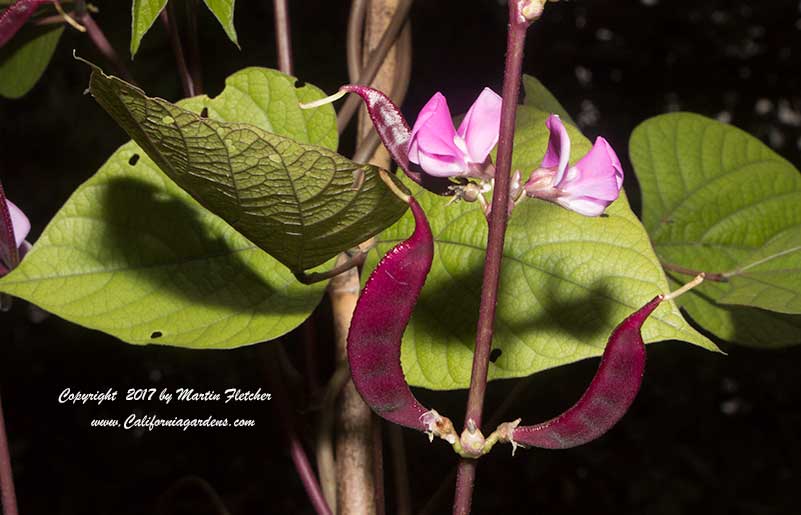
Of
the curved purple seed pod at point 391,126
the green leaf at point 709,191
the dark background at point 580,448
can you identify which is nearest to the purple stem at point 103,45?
the curved purple seed pod at point 391,126

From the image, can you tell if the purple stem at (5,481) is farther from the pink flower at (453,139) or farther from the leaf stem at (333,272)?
the pink flower at (453,139)

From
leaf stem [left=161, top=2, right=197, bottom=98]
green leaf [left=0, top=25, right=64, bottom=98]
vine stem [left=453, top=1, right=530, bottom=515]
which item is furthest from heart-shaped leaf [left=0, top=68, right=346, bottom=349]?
green leaf [left=0, top=25, right=64, bottom=98]

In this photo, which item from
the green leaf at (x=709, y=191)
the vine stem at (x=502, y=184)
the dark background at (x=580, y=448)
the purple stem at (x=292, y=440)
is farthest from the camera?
the dark background at (x=580, y=448)

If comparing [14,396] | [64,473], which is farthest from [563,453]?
[14,396]

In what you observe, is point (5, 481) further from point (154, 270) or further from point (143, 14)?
point (143, 14)

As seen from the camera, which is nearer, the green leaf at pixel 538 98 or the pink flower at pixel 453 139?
the pink flower at pixel 453 139

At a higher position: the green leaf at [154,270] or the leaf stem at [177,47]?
the leaf stem at [177,47]

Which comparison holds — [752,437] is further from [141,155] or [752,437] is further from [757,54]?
[141,155]
